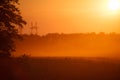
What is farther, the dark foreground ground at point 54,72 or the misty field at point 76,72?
the misty field at point 76,72

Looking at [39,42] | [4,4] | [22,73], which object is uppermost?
[39,42]

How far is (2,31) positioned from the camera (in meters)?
35.6

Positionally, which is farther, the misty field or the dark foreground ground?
the misty field

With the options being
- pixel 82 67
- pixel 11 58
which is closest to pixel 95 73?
pixel 82 67

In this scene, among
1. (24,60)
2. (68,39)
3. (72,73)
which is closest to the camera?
(24,60)

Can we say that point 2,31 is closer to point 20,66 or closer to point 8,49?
point 8,49

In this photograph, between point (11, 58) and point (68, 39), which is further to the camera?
point (68, 39)

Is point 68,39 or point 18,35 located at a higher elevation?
point 68,39

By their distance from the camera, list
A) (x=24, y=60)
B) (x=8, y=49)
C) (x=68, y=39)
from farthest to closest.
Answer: (x=68, y=39) → (x=24, y=60) → (x=8, y=49)

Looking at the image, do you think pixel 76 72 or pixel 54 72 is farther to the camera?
pixel 76 72

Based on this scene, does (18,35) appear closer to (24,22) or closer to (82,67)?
(24,22)

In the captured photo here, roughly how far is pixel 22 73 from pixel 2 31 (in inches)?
213

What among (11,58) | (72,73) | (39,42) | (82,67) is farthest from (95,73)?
(39,42)

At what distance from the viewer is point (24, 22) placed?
35938mm
